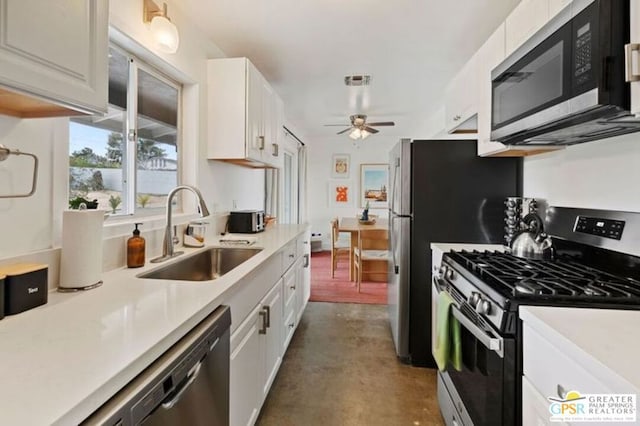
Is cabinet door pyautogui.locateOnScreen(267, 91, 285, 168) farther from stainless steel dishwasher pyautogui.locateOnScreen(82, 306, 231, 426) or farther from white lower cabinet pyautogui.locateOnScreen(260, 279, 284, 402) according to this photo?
stainless steel dishwasher pyautogui.locateOnScreen(82, 306, 231, 426)

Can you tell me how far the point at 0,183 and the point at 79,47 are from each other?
0.51 metres

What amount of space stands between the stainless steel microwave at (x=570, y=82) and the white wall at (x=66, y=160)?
1.82m

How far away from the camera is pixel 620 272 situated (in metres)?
1.27

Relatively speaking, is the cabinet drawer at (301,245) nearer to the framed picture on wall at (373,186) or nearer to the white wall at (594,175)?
the white wall at (594,175)

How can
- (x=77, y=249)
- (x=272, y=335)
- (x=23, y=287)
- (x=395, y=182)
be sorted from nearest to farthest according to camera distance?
(x=23, y=287)
(x=77, y=249)
(x=272, y=335)
(x=395, y=182)

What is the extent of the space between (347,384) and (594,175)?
5.99 feet

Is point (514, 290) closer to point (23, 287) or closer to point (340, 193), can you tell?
point (23, 287)

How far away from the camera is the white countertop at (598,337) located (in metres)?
0.64

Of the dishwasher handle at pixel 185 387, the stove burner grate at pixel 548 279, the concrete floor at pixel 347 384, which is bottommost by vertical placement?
the concrete floor at pixel 347 384

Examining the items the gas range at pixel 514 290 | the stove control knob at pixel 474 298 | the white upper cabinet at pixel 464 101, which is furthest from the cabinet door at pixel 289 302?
the white upper cabinet at pixel 464 101

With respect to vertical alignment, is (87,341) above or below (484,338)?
above

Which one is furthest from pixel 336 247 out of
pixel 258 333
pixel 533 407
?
pixel 533 407

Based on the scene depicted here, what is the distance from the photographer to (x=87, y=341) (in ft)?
2.51

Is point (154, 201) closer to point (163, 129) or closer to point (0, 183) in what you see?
point (163, 129)
